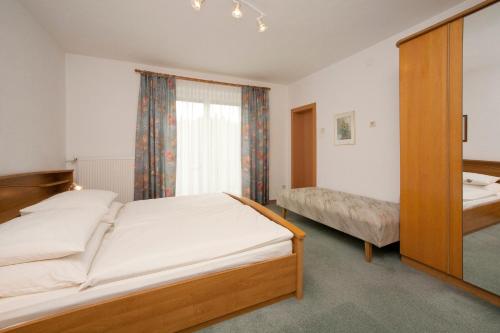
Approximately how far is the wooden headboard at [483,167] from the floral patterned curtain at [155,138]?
11.8 feet

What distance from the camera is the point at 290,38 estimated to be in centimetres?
269

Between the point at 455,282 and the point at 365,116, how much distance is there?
2.15 meters

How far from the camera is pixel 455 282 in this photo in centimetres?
175

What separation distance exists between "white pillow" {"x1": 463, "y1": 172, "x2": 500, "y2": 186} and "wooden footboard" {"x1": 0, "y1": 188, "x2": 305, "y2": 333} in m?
1.43

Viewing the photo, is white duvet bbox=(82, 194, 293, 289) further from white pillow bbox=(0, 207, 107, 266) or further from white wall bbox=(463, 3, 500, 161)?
white wall bbox=(463, 3, 500, 161)

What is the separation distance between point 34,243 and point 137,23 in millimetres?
2426

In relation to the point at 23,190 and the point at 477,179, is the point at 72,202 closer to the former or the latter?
the point at 23,190

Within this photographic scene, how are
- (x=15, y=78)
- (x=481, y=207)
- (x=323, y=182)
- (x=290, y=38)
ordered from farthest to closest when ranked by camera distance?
(x=323, y=182)
(x=290, y=38)
(x=15, y=78)
(x=481, y=207)

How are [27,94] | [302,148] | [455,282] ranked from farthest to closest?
[302,148]
[27,94]
[455,282]

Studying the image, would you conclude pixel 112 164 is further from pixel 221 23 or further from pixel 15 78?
pixel 221 23

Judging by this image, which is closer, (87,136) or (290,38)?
(290,38)

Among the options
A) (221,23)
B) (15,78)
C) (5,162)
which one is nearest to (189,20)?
(221,23)

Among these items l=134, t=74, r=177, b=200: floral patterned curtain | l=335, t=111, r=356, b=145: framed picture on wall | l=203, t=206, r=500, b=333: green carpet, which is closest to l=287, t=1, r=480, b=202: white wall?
l=335, t=111, r=356, b=145: framed picture on wall

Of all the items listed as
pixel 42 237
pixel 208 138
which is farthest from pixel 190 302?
pixel 208 138
